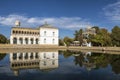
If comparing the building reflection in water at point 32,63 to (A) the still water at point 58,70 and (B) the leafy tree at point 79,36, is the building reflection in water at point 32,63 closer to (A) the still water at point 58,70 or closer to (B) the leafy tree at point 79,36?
(A) the still water at point 58,70

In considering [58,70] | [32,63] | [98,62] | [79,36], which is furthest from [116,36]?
[58,70]

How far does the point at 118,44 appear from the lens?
6712 centimetres

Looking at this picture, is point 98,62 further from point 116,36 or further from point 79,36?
point 79,36

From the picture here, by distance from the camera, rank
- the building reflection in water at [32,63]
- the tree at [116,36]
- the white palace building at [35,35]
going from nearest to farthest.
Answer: the building reflection in water at [32,63], the tree at [116,36], the white palace building at [35,35]

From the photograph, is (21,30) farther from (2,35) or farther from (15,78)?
(15,78)

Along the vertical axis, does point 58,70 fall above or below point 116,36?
Answer: below

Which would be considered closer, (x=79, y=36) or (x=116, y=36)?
(x=116, y=36)

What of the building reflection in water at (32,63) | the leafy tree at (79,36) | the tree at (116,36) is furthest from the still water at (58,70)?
the leafy tree at (79,36)

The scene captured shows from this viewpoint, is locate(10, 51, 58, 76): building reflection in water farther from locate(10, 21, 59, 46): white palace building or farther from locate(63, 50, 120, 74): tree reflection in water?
locate(10, 21, 59, 46): white palace building

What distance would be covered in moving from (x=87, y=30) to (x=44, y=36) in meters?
21.9

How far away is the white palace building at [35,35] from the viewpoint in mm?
70062

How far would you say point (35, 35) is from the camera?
74875 mm

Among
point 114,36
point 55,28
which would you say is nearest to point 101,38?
point 114,36

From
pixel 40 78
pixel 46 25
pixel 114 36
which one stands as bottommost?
pixel 40 78
